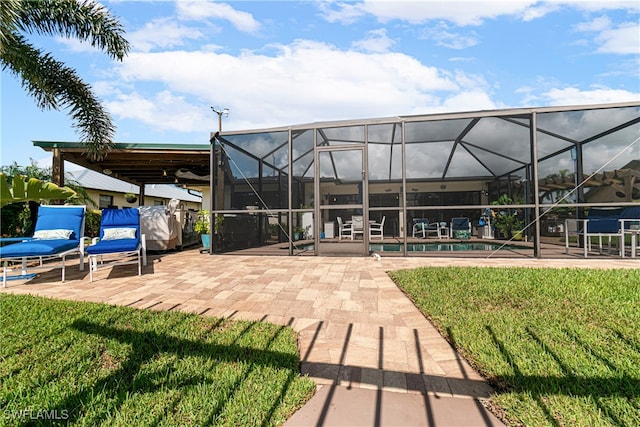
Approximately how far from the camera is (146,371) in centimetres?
171

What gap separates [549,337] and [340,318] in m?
1.63

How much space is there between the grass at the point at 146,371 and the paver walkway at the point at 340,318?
0.69 feet

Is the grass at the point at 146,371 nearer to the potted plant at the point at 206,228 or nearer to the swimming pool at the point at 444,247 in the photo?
the potted plant at the point at 206,228

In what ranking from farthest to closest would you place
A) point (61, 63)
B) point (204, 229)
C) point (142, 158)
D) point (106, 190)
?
point (106, 190)
point (142, 158)
point (204, 229)
point (61, 63)

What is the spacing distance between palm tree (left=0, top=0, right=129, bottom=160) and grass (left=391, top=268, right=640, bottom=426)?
7.53 meters

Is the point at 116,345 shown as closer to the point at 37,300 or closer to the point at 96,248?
the point at 37,300

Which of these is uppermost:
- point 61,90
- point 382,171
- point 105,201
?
point 61,90

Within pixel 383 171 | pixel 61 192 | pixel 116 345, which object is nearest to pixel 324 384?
pixel 116 345

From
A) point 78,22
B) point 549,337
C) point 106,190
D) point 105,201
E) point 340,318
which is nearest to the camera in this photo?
point 549,337

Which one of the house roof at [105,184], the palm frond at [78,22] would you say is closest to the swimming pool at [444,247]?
the palm frond at [78,22]

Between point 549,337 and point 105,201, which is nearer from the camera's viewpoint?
point 549,337

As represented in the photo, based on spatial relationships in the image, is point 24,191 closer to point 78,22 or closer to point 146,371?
point 78,22

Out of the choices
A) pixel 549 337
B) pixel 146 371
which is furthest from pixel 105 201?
pixel 549 337

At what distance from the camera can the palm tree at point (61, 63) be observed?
5348mm
